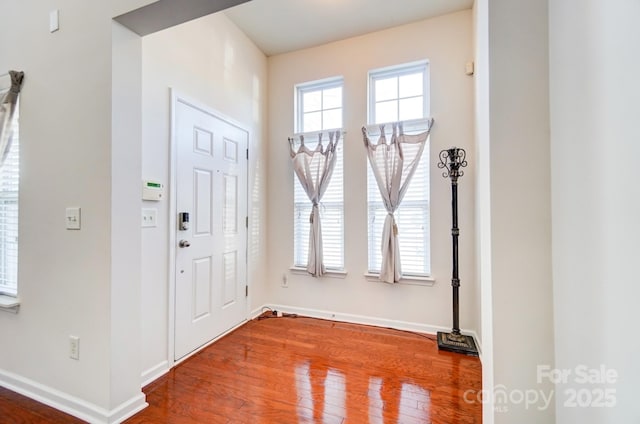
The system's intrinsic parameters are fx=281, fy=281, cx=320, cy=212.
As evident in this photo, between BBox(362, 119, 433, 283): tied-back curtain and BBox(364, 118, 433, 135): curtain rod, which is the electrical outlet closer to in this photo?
Result: BBox(362, 119, 433, 283): tied-back curtain

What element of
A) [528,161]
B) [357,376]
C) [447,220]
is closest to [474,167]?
[447,220]

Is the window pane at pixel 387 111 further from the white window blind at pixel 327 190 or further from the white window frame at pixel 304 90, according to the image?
the white window frame at pixel 304 90

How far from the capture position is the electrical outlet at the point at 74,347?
1664 millimetres

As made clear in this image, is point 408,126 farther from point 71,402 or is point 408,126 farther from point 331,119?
point 71,402

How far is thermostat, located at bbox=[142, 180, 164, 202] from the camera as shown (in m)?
1.97

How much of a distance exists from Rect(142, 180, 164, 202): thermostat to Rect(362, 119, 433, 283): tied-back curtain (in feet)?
6.55

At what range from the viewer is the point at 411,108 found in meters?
2.99

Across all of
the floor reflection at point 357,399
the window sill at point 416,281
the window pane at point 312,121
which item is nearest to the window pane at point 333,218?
the window pane at point 312,121

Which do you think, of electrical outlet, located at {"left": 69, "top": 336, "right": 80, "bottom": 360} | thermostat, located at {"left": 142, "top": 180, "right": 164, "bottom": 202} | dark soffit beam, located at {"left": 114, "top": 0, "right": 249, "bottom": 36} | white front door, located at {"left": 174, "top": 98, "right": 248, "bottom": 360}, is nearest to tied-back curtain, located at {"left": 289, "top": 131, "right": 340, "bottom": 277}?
white front door, located at {"left": 174, "top": 98, "right": 248, "bottom": 360}

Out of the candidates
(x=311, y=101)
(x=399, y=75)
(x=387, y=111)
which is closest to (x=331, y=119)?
(x=311, y=101)

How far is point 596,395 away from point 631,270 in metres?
0.36

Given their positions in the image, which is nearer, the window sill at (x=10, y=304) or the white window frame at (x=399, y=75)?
the window sill at (x=10, y=304)

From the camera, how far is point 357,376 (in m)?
2.07

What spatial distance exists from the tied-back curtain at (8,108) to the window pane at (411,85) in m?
3.14
